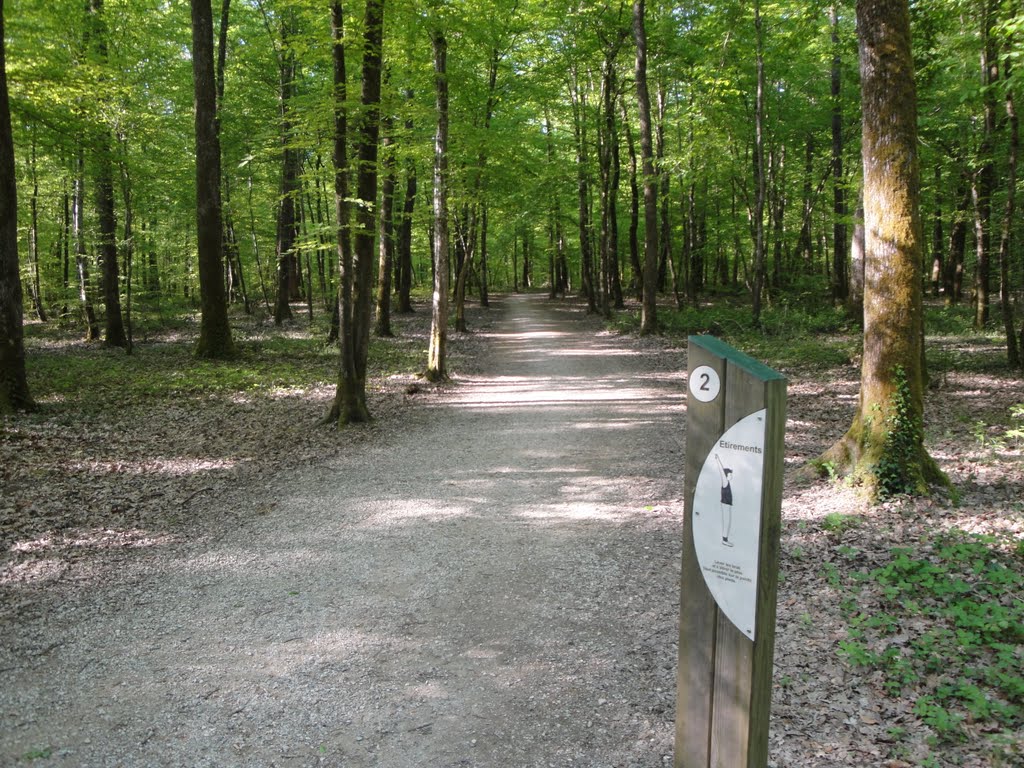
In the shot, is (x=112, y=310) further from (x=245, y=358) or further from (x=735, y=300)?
(x=735, y=300)

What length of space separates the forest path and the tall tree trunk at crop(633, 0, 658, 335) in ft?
38.2

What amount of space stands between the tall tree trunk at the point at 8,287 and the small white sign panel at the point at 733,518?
10.9 meters

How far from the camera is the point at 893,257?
6.10 metres

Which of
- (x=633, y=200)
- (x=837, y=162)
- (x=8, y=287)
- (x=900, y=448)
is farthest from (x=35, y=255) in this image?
(x=837, y=162)

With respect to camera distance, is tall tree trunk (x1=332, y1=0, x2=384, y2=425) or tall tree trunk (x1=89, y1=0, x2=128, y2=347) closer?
tall tree trunk (x1=332, y1=0, x2=384, y2=425)

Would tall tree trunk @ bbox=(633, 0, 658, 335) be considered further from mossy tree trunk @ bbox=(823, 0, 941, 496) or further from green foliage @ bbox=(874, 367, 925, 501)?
green foliage @ bbox=(874, 367, 925, 501)

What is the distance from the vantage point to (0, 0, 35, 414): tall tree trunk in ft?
31.1

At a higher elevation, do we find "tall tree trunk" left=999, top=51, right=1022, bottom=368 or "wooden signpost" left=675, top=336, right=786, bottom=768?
"tall tree trunk" left=999, top=51, right=1022, bottom=368

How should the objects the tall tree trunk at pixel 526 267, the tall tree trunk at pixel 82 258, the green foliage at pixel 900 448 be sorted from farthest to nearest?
1. the tall tree trunk at pixel 526 267
2. the tall tree trunk at pixel 82 258
3. the green foliage at pixel 900 448

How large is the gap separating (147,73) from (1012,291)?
2092 cm

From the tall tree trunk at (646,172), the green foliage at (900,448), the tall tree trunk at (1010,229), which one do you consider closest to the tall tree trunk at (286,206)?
the tall tree trunk at (646,172)

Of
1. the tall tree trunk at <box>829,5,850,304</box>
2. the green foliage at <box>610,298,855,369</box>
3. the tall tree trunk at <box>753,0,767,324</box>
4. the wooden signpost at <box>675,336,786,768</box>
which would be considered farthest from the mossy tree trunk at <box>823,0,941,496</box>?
the tall tree trunk at <box>753,0,767,324</box>

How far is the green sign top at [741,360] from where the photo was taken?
214 centimetres

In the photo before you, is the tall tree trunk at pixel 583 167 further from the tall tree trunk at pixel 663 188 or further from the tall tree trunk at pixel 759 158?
the tall tree trunk at pixel 759 158
